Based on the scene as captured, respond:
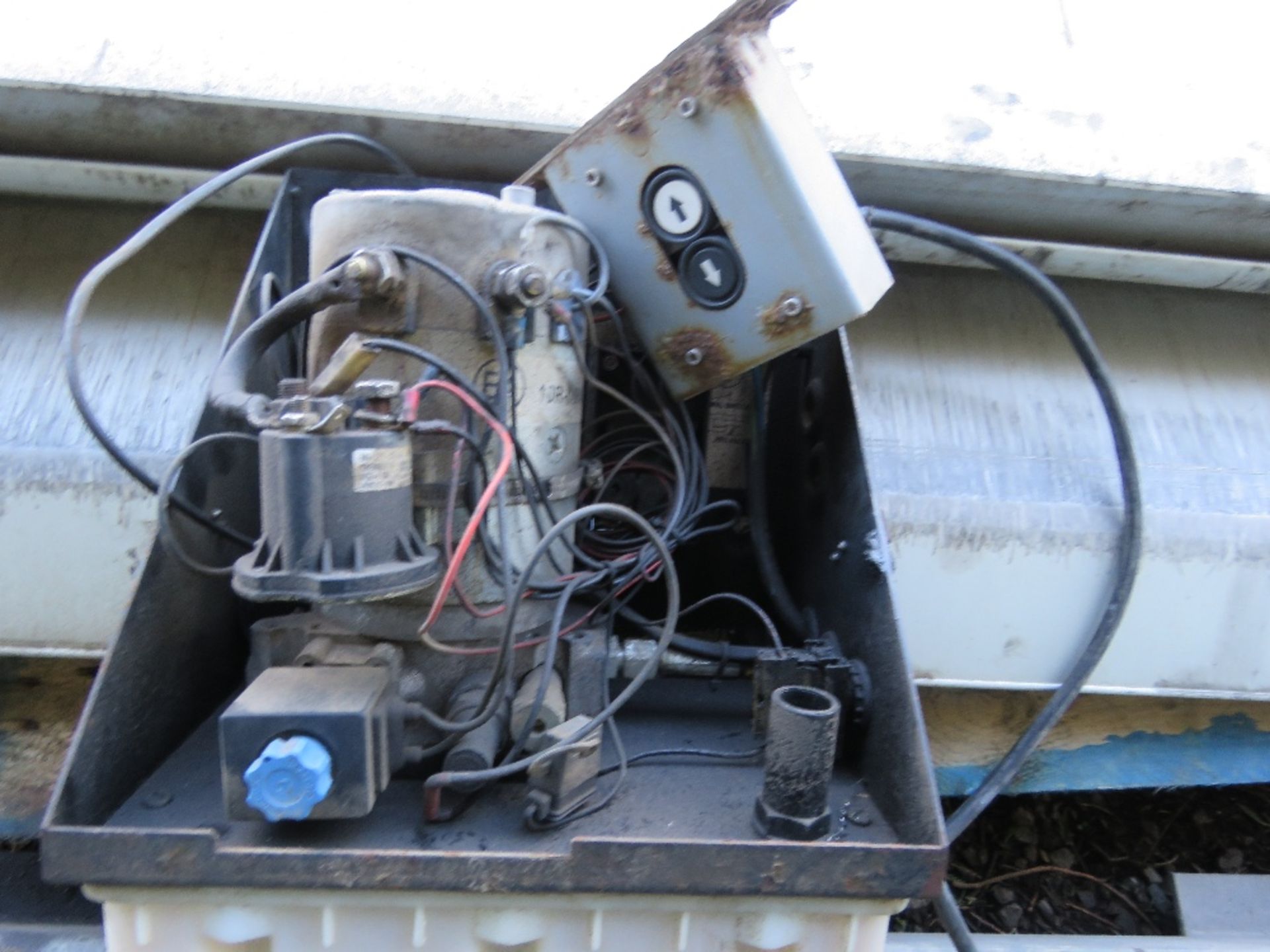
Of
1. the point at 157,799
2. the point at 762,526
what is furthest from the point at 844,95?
the point at 157,799

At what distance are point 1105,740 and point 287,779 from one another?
93cm

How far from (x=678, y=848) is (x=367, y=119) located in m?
0.80

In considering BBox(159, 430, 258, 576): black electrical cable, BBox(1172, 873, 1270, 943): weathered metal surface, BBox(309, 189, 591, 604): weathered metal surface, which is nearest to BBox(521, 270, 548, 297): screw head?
BBox(309, 189, 591, 604): weathered metal surface

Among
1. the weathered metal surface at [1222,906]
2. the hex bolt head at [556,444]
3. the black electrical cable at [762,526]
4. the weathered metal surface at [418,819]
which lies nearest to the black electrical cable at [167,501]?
the weathered metal surface at [418,819]

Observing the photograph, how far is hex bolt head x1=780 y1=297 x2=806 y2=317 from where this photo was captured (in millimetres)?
656

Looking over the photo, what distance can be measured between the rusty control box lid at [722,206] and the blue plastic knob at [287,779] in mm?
487

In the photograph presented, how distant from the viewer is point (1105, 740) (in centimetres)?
92

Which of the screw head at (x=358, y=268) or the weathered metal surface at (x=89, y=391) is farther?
the weathered metal surface at (x=89, y=391)

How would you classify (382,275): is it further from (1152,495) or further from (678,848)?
(1152,495)

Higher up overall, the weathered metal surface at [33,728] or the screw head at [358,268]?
the screw head at [358,268]

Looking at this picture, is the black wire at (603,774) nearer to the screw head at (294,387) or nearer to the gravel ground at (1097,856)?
the screw head at (294,387)

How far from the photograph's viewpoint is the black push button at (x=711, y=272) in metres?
0.67

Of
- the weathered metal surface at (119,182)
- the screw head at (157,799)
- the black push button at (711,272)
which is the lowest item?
the screw head at (157,799)

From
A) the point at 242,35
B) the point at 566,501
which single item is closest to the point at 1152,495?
the point at 566,501
